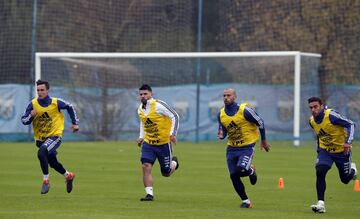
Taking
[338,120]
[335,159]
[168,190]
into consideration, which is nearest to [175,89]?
[168,190]

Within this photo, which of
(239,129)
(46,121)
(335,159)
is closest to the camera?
(335,159)

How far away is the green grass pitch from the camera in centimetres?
1541

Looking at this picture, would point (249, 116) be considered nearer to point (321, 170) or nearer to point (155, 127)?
point (321, 170)

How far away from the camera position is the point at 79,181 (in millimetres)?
21578

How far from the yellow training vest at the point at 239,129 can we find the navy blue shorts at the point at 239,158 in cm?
8

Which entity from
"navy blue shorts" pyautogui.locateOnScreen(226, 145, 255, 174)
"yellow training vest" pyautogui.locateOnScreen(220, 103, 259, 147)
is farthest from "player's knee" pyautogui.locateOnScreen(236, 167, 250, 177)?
A: "yellow training vest" pyautogui.locateOnScreen(220, 103, 259, 147)

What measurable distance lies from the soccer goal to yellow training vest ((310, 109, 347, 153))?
23084 millimetres

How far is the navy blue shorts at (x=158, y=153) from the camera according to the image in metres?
18.2

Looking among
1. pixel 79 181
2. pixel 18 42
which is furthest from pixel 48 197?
pixel 18 42

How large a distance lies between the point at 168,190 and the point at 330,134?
443cm

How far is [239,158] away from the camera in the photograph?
1673 centimetres

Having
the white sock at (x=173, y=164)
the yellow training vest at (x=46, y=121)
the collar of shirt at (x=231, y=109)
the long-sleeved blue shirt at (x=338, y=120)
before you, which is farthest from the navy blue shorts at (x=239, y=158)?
the yellow training vest at (x=46, y=121)

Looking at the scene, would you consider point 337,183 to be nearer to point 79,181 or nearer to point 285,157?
point 79,181

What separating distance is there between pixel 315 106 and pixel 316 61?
2445 centimetres
